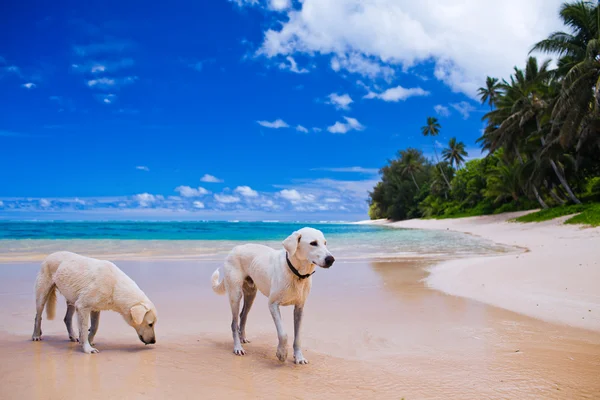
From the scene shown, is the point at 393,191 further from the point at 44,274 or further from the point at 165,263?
the point at 44,274

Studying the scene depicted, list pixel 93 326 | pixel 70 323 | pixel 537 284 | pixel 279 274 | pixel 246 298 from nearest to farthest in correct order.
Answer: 1. pixel 279 274
2. pixel 93 326
3. pixel 70 323
4. pixel 246 298
5. pixel 537 284

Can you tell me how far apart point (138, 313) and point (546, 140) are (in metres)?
36.8

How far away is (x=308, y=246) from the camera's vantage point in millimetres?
4176

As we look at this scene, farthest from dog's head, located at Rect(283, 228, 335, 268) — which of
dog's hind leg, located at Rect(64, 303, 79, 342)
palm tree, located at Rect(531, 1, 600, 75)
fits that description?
palm tree, located at Rect(531, 1, 600, 75)

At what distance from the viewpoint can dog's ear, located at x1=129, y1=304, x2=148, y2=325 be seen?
4.70 metres

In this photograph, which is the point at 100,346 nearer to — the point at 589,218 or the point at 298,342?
the point at 298,342

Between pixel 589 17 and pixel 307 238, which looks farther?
pixel 589 17

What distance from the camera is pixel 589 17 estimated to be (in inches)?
1032

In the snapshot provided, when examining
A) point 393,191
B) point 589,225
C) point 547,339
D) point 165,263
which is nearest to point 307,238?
point 547,339

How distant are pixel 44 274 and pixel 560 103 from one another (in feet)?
94.8

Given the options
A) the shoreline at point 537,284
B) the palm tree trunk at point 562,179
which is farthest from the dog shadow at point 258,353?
the palm tree trunk at point 562,179

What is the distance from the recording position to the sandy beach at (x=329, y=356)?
361 centimetres

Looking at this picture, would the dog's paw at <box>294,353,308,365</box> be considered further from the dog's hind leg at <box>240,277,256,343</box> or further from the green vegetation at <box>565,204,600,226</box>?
the green vegetation at <box>565,204,600,226</box>

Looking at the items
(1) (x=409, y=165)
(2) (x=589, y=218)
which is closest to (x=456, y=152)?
(1) (x=409, y=165)
